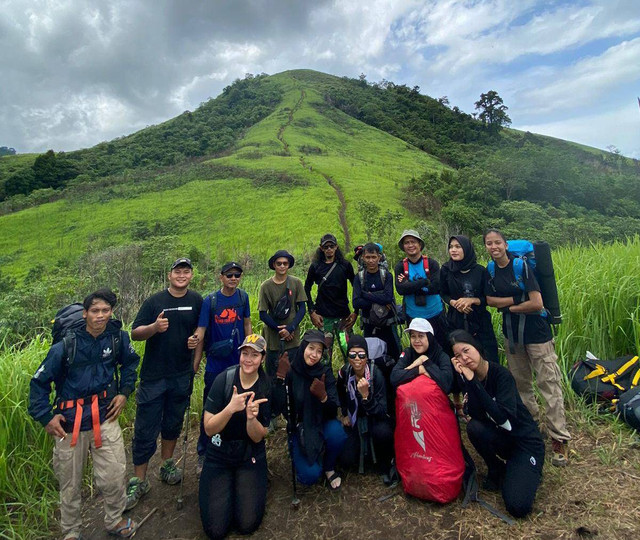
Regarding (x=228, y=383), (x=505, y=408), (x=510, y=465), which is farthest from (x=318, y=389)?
(x=510, y=465)

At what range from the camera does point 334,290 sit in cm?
477

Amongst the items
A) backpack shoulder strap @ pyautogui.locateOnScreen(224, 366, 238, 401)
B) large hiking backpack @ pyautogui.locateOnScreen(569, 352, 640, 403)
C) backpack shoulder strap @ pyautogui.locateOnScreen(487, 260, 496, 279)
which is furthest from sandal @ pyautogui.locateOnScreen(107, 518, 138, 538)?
large hiking backpack @ pyautogui.locateOnScreen(569, 352, 640, 403)

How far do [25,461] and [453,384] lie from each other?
4.29 metres

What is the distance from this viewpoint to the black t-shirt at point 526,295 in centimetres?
346

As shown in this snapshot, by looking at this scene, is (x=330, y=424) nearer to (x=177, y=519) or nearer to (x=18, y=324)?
(x=177, y=519)

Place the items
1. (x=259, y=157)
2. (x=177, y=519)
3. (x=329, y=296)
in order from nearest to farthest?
(x=177, y=519) < (x=329, y=296) < (x=259, y=157)

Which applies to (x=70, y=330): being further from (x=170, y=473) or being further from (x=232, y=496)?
(x=232, y=496)

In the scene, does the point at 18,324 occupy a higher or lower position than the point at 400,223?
lower

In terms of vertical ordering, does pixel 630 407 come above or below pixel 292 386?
below

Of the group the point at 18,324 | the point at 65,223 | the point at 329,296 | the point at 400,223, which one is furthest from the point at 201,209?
the point at 329,296

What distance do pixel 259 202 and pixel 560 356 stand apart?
107ft

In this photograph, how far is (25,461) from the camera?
351cm

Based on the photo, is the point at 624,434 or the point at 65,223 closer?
the point at 624,434

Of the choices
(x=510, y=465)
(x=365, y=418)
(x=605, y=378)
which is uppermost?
(x=605, y=378)
